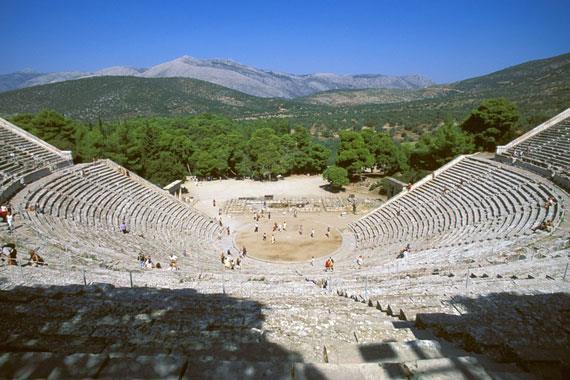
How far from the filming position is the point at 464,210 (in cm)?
2095

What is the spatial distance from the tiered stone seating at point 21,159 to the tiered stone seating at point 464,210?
20.3m

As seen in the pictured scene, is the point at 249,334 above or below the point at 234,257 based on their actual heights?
above

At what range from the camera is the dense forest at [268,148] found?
109ft

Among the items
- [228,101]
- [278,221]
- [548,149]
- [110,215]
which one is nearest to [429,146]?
[548,149]

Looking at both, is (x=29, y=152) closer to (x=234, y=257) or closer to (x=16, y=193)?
(x=16, y=193)

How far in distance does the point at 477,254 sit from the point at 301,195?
77.4 feet

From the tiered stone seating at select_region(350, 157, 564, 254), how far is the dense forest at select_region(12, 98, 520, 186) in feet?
22.0

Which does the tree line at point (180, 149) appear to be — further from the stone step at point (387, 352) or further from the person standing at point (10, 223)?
the stone step at point (387, 352)

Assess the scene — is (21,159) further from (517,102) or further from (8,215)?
(517,102)

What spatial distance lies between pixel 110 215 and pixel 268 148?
24.8 metres

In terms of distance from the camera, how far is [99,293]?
7.59 m

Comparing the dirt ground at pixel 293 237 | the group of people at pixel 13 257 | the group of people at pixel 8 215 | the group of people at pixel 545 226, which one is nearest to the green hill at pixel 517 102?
the dirt ground at pixel 293 237

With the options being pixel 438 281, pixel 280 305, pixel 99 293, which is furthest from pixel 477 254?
pixel 99 293

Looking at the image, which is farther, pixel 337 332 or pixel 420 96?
pixel 420 96
